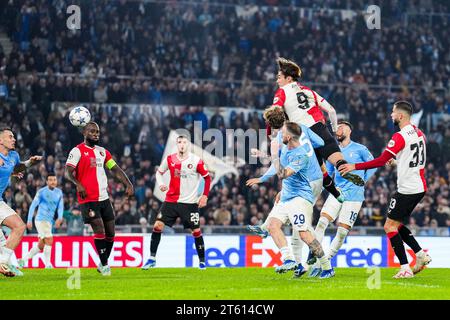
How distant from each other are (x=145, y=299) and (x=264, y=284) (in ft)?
8.98

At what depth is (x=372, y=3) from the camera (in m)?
36.7

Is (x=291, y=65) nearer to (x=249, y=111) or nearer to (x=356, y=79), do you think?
(x=249, y=111)

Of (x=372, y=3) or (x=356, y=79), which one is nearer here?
(x=356, y=79)

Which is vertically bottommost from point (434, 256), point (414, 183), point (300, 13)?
point (434, 256)

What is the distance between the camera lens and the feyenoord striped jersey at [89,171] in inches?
586

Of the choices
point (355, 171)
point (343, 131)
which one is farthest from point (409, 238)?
point (343, 131)

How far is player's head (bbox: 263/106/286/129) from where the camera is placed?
1295 cm

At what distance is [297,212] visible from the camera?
42.4 ft

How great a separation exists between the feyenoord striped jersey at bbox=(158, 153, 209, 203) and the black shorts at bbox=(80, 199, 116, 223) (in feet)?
6.47

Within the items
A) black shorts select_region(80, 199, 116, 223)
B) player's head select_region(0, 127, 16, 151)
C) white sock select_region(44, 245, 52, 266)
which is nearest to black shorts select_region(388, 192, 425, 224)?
black shorts select_region(80, 199, 116, 223)

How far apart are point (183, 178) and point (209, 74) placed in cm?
1573

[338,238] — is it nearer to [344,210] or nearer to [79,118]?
[344,210]
